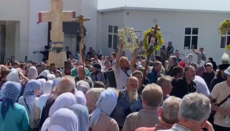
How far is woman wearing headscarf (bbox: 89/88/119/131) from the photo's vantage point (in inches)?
201

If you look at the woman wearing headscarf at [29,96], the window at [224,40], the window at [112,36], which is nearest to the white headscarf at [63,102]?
the woman wearing headscarf at [29,96]

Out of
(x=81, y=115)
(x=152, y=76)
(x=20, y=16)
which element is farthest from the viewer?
(x=20, y=16)

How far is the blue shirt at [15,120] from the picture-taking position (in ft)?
17.9

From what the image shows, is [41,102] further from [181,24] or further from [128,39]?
[181,24]

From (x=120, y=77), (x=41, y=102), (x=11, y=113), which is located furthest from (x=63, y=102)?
(x=120, y=77)

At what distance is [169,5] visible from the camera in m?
23.6

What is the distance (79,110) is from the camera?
190 inches

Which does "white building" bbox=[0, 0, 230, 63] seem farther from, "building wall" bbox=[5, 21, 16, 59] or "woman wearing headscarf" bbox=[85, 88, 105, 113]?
"woman wearing headscarf" bbox=[85, 88, 105, 113]

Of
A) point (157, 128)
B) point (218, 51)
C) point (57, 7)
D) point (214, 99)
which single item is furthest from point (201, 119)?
point (218, 51)

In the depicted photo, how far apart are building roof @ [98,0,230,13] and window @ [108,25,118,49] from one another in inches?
47.6

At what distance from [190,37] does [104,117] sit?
63.2ft

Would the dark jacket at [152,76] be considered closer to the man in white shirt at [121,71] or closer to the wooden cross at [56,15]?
the man in white shirt at [121,71]

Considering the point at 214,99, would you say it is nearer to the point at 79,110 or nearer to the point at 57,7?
the point at 79,110

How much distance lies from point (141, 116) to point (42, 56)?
20.2m
